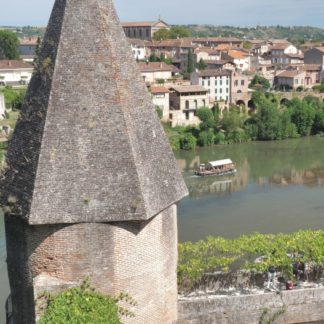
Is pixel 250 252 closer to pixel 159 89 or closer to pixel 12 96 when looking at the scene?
pixel 159 89

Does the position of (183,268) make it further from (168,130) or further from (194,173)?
(168,130)

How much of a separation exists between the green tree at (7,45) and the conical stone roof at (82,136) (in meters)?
86.6

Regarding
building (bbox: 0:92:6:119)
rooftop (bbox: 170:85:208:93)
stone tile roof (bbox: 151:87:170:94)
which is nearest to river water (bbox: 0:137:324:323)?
rooftop (bbox: 170:85:208:93)

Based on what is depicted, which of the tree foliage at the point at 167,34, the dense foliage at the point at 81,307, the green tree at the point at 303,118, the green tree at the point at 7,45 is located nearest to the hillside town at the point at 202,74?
the green tree at the point at 7,45

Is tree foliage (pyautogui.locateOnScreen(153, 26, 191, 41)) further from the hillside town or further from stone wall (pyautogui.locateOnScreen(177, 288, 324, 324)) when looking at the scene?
stone wall (pyautogui.locateOnScreen(177, 288, 324, 324))

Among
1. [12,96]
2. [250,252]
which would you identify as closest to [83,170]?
[250,252]

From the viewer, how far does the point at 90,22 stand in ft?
33.8

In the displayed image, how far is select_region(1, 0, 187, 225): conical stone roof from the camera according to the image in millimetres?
9953

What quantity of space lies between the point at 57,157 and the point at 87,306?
281 centimetres

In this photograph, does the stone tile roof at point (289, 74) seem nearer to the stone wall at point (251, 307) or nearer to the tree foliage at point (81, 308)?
the stone wall at point (251, 307)

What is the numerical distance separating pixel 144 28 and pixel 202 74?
71.1 metres

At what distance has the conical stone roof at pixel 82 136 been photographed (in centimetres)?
995

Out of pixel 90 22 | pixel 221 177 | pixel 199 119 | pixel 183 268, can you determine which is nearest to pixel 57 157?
pixel 90 22

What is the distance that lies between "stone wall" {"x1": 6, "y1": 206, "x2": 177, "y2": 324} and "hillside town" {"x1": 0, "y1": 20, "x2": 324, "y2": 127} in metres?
42.0
